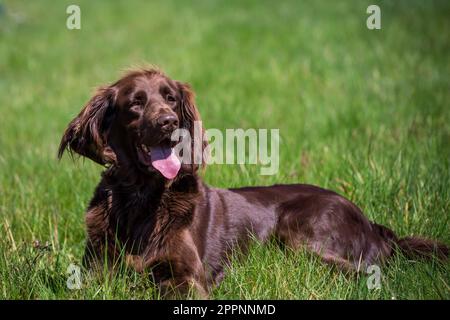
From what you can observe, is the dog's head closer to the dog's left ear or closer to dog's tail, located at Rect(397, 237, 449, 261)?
the dog's left ear

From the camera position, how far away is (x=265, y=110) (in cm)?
822

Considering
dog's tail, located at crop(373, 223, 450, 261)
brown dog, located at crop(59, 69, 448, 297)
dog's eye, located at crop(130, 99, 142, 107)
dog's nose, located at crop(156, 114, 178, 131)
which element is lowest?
dog's tail, located at crop(373, 223, 450, 261)

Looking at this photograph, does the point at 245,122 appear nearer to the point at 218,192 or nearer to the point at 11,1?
the point at 218,192

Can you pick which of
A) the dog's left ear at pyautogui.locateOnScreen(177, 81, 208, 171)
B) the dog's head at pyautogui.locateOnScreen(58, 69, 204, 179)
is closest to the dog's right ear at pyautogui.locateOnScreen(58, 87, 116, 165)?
the dog's head at pyautogui.locateOnScreen(58, 69, 204, 179)

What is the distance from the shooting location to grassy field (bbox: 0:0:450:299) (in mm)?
3777

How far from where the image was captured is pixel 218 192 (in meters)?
4.44

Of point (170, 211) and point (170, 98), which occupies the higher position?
point (170, 98)

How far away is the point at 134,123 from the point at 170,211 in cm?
51

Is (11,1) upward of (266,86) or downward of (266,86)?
upward

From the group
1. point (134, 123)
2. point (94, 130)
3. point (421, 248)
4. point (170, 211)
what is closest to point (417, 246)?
point (421, 248)

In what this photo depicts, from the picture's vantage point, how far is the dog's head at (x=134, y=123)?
13.0 feet

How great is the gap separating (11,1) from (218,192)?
16818 mm

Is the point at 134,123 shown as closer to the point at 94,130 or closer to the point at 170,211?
the point at 94,130


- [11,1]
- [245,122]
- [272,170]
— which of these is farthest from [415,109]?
[11,1]
